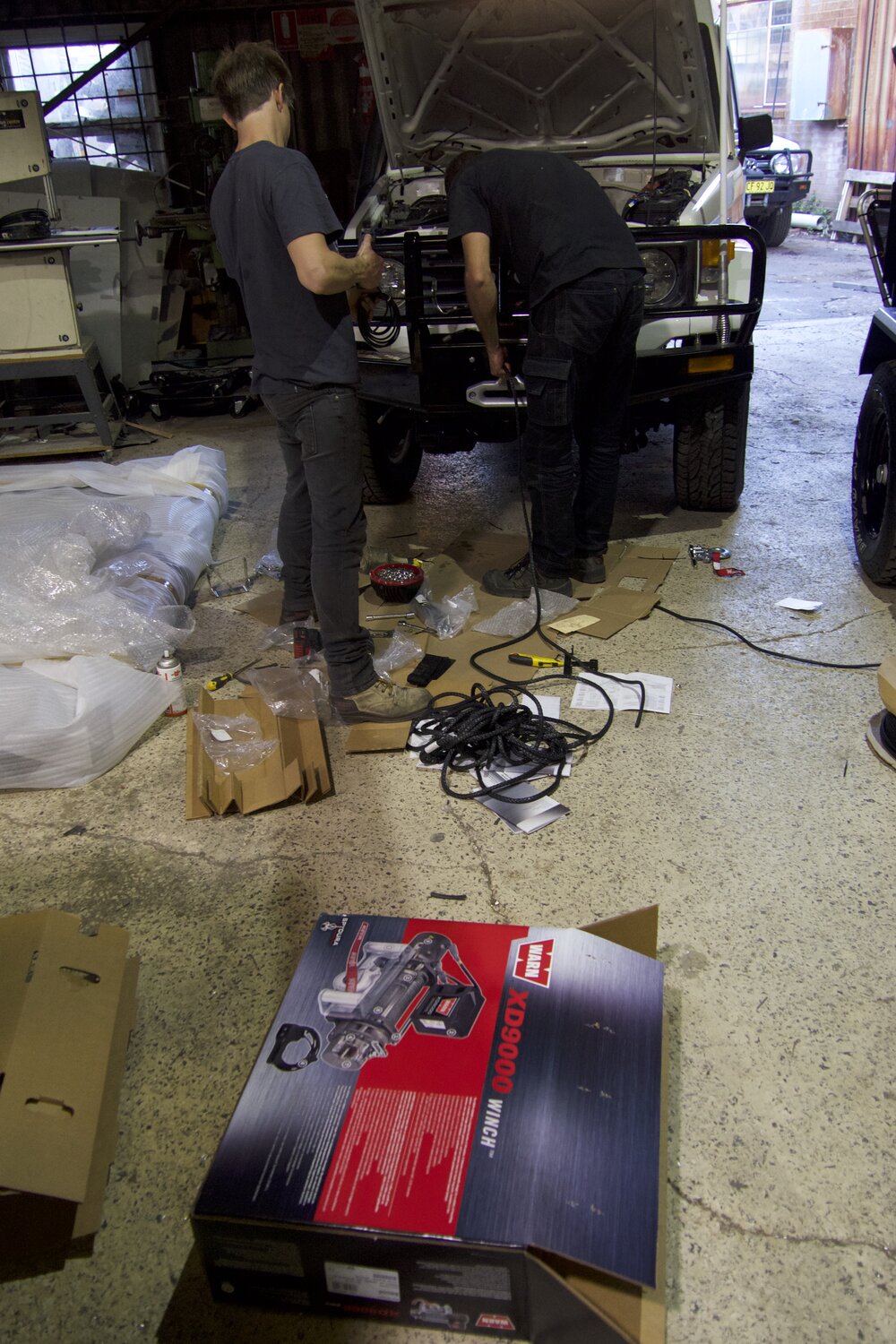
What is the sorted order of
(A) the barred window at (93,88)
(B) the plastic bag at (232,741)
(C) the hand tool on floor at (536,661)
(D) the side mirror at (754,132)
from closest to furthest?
(B) the plastic bag at (232,741)
(C) the hand tool on floor at (536,661)
(D) the side mirror at (754,132)
(A) the barred window at (93,88)

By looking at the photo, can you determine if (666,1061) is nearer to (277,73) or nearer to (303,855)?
(303,855)

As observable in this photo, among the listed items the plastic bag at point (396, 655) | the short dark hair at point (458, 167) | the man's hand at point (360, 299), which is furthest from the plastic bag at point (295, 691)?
the short dark hair at point (458, 167)

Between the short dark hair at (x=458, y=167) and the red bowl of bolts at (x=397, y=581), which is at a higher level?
the short dark hair at (x=458, y=167)

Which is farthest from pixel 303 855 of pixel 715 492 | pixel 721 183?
pixel 721 183

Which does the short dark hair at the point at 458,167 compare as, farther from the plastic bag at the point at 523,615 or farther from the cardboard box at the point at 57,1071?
the cardboard box at the point at 57,1071

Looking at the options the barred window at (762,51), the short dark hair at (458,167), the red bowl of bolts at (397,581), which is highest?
the barred window at (762,51)

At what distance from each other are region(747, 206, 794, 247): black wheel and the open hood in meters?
7.98

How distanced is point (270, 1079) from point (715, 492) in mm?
3455

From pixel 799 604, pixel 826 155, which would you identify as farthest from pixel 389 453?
pixel 826 155

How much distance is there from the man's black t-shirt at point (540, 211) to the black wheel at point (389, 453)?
127 cm

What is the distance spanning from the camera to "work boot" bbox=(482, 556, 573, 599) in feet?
Answer: 12.1

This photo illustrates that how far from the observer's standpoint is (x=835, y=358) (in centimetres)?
671

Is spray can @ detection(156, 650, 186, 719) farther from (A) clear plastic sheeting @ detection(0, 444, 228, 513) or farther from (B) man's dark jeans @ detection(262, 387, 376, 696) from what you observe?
(A) clear plastic sheeting @ detection(0, 444, 228, 513)

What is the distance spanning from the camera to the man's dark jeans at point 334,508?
285cm
